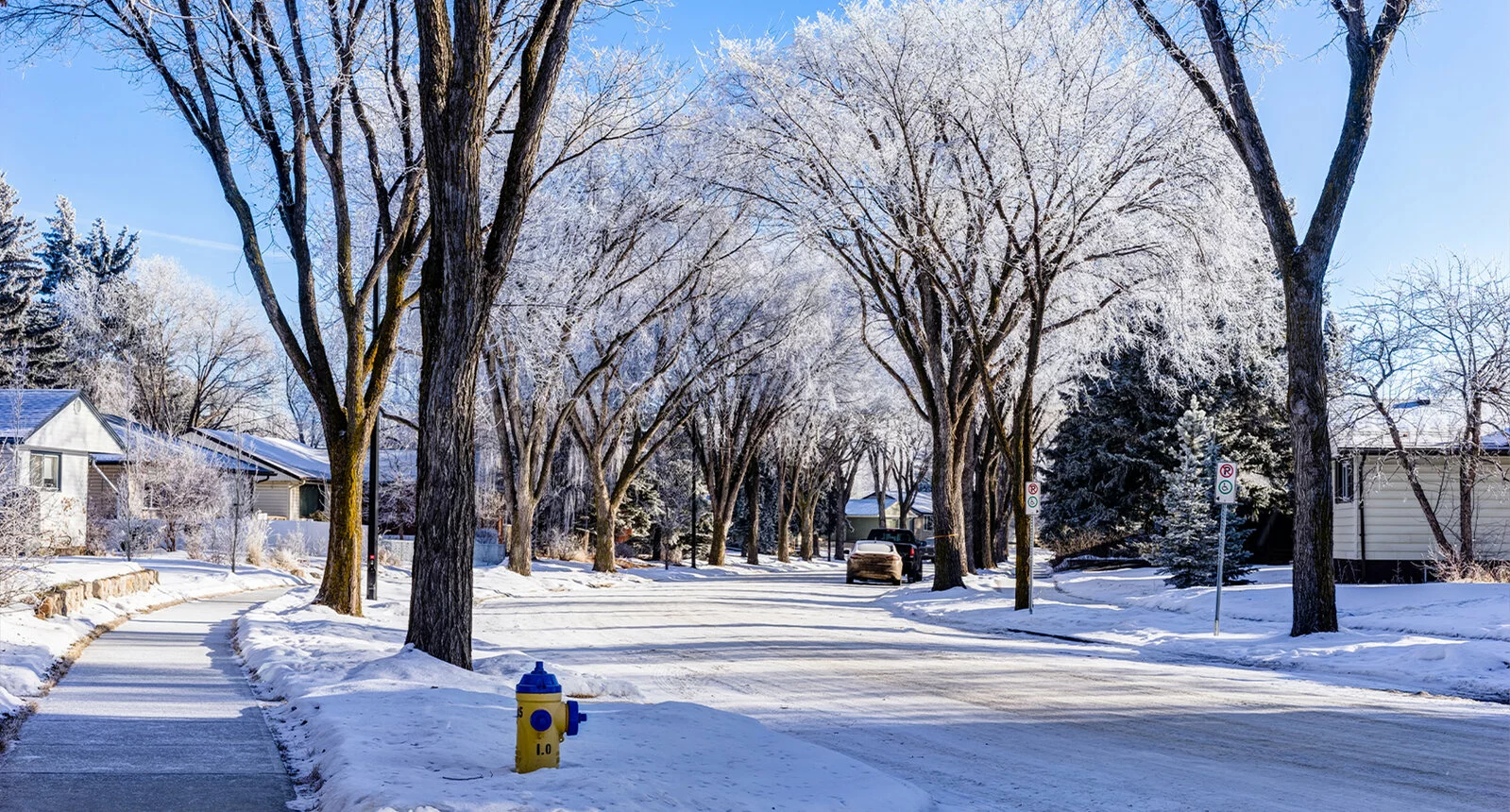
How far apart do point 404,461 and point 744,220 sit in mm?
42027

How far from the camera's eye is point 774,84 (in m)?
23.8

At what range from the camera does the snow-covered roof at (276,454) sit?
4744 centimetres

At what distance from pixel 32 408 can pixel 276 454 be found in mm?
19229

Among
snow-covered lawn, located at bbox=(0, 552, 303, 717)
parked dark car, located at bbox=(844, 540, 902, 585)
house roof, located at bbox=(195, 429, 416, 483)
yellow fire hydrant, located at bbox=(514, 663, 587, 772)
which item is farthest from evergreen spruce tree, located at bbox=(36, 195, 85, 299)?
yellow fire hydrant, located at bbox=(514, 663, 587, 772)

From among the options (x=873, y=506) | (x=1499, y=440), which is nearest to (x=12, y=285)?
(x=1499, y=440)

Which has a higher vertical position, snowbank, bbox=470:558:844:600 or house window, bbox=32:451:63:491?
house window, bbox=32:451:63:491

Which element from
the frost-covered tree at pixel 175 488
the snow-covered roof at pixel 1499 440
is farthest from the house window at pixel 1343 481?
the frost-covered tree at pixel 175 488

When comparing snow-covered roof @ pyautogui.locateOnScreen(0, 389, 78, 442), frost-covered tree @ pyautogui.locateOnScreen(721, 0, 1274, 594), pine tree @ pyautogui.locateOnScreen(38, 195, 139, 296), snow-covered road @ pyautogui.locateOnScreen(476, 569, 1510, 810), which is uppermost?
pine tree @ pyautogui.locateOnScreen(38, 195, 139, 296)

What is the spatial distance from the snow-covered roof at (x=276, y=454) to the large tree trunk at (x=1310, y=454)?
3910 centimetres

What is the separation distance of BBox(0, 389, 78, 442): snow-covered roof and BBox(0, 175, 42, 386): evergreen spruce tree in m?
10.7

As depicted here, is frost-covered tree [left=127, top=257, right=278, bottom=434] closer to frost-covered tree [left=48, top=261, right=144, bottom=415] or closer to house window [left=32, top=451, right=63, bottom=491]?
frost-covered tree [left=48, top=261, right=144, bottom=415]

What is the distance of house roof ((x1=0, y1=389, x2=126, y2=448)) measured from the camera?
3253 centimetres

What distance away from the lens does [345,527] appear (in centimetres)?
1666

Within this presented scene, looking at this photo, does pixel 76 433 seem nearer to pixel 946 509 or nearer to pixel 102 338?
pixel 102 338
